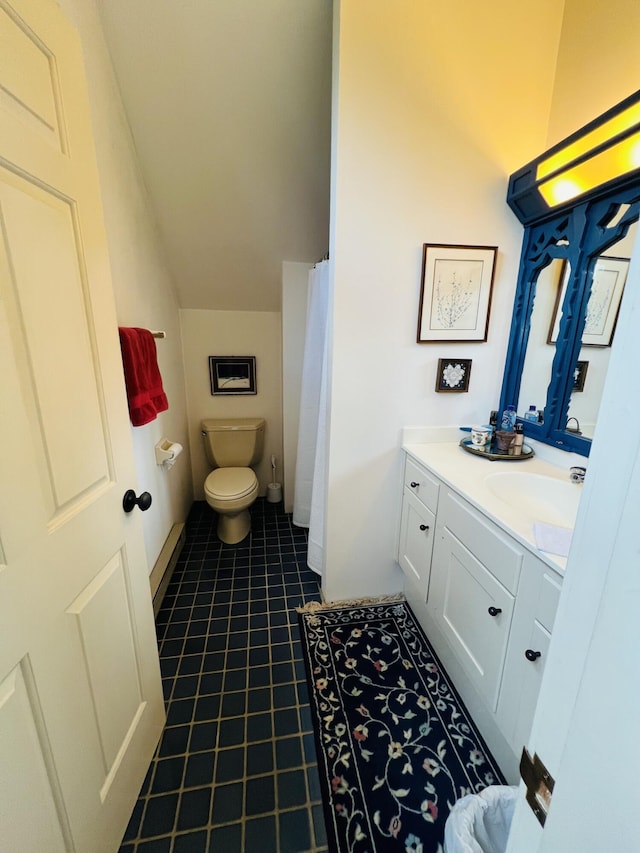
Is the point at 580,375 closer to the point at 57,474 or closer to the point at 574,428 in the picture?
the point at 574,428

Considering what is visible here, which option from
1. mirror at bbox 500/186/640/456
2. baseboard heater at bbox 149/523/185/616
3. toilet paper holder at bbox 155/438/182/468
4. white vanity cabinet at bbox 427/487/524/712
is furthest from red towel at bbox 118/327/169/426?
mirror at bbox 500/186/640/456

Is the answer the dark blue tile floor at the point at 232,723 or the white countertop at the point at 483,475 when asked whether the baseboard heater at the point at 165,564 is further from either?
the white countertop at the point at 483,475

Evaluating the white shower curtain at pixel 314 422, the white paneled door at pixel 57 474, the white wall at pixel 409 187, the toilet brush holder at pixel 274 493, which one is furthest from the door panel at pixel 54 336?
the toilet brush holder at pixel 274 493

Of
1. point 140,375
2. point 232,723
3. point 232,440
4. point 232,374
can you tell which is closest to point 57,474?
point 140,375

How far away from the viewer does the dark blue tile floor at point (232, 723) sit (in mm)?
1014

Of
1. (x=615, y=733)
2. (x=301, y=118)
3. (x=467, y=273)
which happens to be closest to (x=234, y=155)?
(x=301, y=118)

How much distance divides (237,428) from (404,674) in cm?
192

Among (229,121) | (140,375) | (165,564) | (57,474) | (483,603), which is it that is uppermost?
(229,121)

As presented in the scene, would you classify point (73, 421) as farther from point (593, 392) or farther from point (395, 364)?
point (593, 392)

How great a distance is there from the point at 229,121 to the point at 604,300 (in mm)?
1822

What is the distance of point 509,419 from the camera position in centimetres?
161

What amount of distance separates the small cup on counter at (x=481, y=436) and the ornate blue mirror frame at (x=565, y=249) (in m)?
0.20

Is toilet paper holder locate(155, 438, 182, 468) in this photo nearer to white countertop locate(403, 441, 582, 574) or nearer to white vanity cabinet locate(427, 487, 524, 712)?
white countertop locate(403, 441, 582, 574)

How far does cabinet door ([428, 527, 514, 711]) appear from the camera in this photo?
1.08m
